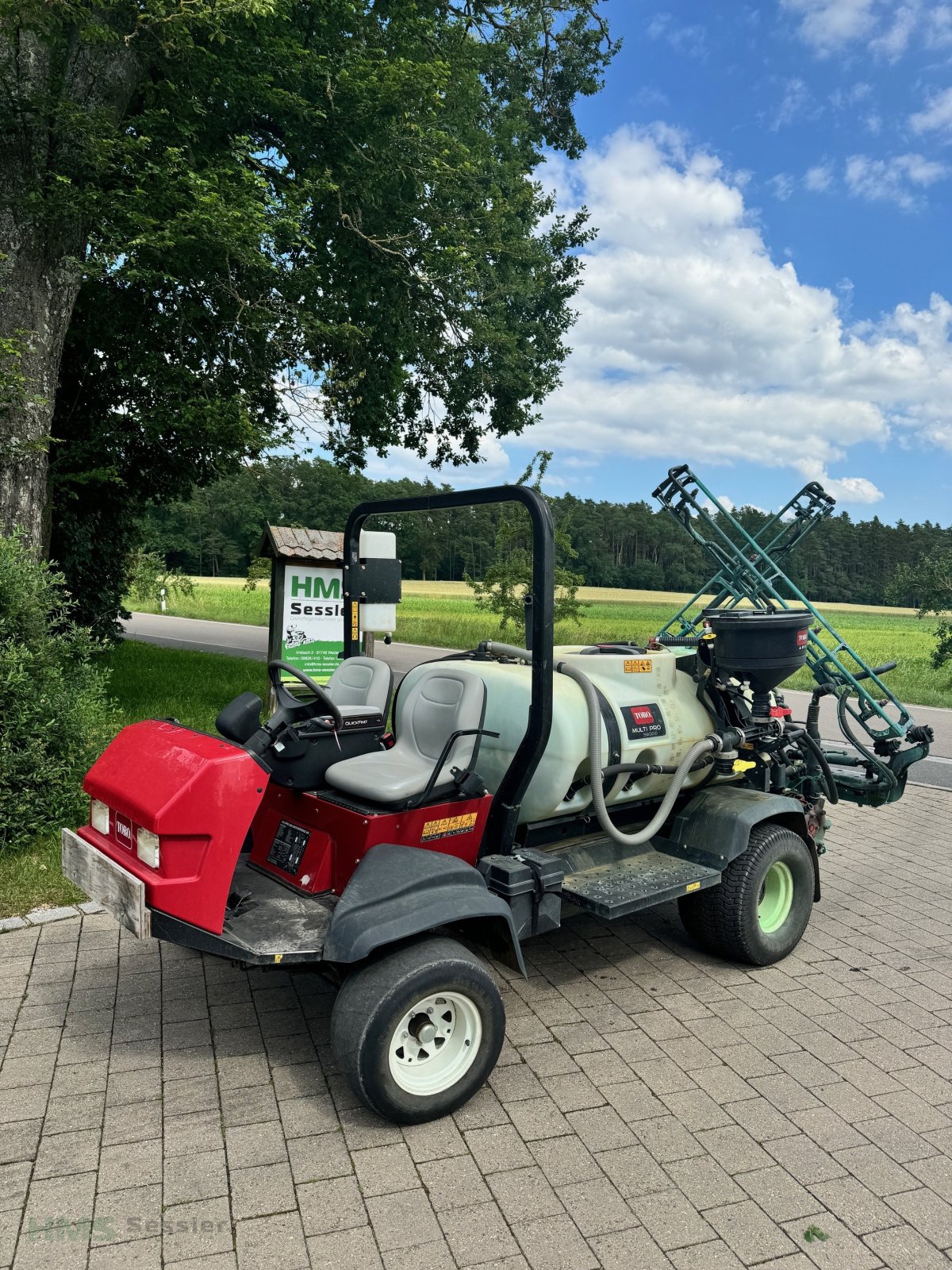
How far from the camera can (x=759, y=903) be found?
4254mm

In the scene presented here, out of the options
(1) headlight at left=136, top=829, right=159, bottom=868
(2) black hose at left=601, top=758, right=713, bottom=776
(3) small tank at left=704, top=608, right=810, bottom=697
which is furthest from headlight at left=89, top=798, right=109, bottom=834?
(3) small tank at left=704, top=608, right=810, bottom=697

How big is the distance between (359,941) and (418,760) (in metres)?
1.00

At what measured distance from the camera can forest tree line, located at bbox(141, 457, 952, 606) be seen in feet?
31.6

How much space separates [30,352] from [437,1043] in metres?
7.39

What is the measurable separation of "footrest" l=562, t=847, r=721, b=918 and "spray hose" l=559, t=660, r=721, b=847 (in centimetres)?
11

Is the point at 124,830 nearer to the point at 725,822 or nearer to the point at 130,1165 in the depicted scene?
the point at 130,1165

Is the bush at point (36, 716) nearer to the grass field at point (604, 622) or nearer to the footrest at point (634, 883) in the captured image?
the footrest at point (634, 883)

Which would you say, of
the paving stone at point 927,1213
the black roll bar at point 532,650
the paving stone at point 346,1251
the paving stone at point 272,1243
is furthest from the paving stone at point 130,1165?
the paving stone at point 927,1213

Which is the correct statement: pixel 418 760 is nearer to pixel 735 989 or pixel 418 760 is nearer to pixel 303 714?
pixel 303 714

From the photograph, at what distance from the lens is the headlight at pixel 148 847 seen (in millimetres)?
2871

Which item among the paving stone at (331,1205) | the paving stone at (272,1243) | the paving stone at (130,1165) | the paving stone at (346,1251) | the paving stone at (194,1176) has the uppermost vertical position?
the paving stone at (346,1251)

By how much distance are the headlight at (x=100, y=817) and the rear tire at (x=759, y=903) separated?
2621mm

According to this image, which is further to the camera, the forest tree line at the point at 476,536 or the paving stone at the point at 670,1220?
the forest tree line at the point at 476,536

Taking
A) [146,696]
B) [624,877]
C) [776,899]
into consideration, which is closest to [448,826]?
[624,877]
